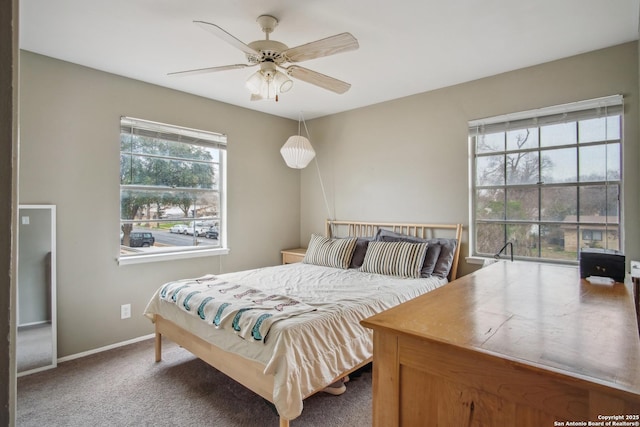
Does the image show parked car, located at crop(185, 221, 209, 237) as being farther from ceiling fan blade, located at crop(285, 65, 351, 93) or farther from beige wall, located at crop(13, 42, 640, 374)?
ceiling fan blade, located at crop(285, 65, 351, 93)

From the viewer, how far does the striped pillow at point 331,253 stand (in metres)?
3.65

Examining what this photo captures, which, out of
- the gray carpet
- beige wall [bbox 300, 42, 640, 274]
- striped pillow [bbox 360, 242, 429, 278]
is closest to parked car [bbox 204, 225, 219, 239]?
beige wall [bbox 300, 42, 640, 274]

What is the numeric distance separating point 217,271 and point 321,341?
2.36 m

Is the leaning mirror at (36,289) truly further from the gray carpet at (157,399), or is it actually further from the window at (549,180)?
the window at (549,180)

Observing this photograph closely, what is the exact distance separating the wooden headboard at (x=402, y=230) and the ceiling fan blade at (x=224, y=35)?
2503 millimetres

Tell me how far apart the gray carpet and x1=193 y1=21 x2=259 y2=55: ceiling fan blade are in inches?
89.0

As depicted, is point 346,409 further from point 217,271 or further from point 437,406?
point 217,271

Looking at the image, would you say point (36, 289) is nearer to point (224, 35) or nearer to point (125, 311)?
point (125, 311)

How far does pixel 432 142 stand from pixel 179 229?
2.97 meters

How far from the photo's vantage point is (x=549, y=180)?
3.00m

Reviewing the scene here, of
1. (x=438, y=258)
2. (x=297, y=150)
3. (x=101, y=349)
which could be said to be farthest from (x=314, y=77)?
(x=101, y=349)

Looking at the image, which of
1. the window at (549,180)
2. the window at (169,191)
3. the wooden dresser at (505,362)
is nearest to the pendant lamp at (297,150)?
the window at (169,191)

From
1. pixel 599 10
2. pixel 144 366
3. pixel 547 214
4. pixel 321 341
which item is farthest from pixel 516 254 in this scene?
pixel 144 366

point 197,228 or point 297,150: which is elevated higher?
point 297,150
